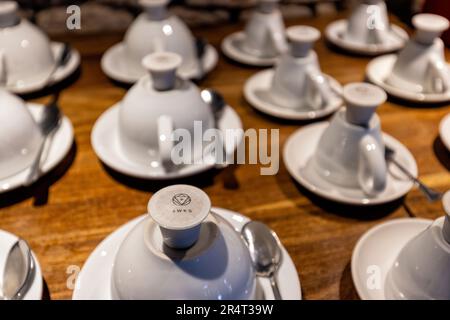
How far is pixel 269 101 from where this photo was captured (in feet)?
2.52

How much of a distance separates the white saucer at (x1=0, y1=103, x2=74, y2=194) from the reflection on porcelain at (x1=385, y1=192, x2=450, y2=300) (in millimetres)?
429

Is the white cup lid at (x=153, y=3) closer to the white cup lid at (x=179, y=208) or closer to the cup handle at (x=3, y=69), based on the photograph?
the cup handle at (x=3, y=69)

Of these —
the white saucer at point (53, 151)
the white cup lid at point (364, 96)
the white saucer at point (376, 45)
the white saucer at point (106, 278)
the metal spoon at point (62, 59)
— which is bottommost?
the white saucer at point (53, 151)

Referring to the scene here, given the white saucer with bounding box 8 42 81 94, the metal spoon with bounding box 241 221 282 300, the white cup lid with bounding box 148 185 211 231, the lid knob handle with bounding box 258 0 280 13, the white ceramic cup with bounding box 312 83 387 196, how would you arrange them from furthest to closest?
the lid knob handle with bounding box 258 0 280 13, the white saucer with bounding box 8 42 81 94, the white ceramic cup with bounding box 312 83 387 196, the metal spoon with bounding box 241 221 282 300, the white cup lid with bounding box 148 185 211 231

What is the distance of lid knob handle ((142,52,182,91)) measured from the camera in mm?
566

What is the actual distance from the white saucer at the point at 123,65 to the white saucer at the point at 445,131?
1.35 feet

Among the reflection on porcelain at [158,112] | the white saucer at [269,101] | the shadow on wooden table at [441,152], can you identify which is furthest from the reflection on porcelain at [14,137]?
the shadow on wooden table at [441,152]

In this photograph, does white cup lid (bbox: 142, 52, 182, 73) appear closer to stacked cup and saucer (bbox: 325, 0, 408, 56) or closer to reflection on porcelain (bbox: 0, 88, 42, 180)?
reflection on porcelain (bbox: 0, 88, 42, 180)

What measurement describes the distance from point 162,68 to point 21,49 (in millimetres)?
314

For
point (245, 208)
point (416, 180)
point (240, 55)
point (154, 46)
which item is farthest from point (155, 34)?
point (416, 180)

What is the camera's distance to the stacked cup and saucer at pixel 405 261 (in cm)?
41

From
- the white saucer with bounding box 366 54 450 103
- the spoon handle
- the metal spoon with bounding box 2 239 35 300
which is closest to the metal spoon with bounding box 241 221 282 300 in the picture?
the spoon handle

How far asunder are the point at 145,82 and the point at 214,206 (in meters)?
0.19
